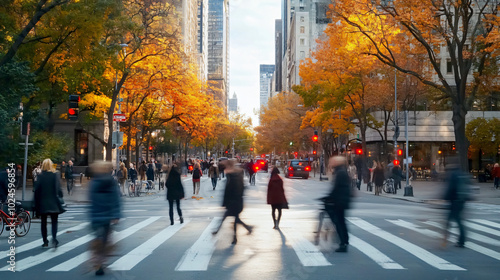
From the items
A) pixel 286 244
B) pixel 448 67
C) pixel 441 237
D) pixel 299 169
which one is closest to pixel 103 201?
pixel 286 244

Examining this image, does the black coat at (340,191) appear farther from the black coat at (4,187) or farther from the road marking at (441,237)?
the black coat at (4,187)

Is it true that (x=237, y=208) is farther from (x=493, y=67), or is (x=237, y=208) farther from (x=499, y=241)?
(x=493, y=67)

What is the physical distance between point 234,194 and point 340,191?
262 centimetres

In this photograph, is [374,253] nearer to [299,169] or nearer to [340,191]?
[340,191]

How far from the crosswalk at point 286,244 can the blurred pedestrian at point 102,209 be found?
39 centimetres

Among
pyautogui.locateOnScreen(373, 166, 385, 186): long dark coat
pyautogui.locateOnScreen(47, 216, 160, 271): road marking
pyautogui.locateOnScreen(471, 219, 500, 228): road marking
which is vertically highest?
pyautogui.locateOnScreen(373, 166, 385, 186): long dark coat

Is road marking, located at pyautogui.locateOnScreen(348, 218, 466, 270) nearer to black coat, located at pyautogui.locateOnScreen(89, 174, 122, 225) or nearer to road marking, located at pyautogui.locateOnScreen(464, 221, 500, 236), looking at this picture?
road marking, located at pyautogui.locateOnScreen(464, 221, 500, 236)

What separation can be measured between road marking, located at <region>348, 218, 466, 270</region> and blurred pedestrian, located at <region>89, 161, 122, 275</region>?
18.8 feet

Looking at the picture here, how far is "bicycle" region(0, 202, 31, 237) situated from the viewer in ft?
40.1

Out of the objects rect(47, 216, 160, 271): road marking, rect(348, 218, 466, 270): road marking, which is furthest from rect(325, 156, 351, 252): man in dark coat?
rect(47, 216, 160, 271): road marking

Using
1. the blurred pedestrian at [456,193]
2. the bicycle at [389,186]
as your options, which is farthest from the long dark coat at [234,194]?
the bicycle at [389,186]

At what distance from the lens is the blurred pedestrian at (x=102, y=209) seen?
850 cm

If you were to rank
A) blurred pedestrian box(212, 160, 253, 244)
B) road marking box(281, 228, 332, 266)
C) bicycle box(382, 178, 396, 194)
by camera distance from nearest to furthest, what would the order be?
road marking box(281, 228, 332, 266), blurred pedestrian box(212, 160, 253, 244), bicycle box(382, 178, 396, 194)

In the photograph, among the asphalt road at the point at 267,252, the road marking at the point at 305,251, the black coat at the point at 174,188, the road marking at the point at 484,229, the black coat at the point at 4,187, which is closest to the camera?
the asphalt road at the point at 267,252
